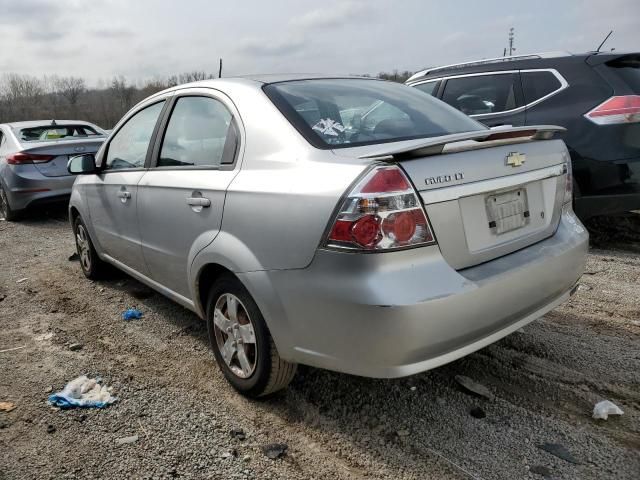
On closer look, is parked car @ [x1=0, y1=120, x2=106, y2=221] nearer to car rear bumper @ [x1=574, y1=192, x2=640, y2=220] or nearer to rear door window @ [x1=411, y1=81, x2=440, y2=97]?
rear door window @ [x1=411, y1=81, x2=440, y2=97]

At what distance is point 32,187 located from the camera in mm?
8008

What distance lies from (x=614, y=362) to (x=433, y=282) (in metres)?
1.63

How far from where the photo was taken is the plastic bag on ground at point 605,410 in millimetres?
2512

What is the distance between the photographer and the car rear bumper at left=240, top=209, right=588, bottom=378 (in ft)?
6.70

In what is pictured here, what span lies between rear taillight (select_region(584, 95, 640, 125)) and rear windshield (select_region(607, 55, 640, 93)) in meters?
0.14

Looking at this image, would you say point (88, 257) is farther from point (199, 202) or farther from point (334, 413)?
point (334, 413)

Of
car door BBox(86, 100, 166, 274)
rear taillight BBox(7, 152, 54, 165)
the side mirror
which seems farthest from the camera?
rear taillight BBox(7, 152, 54, 165)

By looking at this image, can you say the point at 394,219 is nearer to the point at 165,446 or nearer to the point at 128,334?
the point at 165,446

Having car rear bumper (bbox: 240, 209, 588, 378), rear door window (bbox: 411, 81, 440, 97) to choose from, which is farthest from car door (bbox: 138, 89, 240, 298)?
rear door window (bbox: 411, 81, 440, 97)

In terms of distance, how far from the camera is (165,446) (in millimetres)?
2502

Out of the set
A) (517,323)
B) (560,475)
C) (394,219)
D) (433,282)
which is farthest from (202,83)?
(560,475)

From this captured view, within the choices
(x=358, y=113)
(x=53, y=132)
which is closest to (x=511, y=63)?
(x=358, y=113)

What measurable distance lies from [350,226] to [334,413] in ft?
3.66

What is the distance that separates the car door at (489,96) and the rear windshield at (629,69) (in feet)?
2.93
